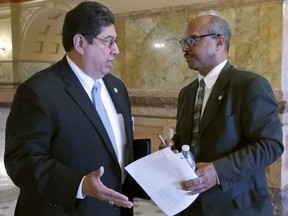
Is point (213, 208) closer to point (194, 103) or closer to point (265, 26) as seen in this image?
point (194, 103)

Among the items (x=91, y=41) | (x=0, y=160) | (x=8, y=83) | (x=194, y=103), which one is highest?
(x=91, y=41)

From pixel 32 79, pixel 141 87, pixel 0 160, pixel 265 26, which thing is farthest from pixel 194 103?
pixel 0 160

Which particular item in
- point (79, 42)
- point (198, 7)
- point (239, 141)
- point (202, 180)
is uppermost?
point (198, 7)

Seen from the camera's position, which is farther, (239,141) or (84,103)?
(239,141)

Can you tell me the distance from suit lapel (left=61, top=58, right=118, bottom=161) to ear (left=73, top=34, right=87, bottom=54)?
0.12m

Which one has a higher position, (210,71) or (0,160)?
(210,71)

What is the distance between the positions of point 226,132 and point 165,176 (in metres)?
0.37

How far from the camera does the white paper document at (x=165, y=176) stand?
154 centimetres

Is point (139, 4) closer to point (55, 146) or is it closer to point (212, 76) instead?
point (212, 76)

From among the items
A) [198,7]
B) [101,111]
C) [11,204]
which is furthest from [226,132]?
[11,204]

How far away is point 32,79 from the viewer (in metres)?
1.52

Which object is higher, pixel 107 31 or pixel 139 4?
pixel 139 4

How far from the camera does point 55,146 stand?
1504 mm

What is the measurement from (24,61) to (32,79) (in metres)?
9.08
